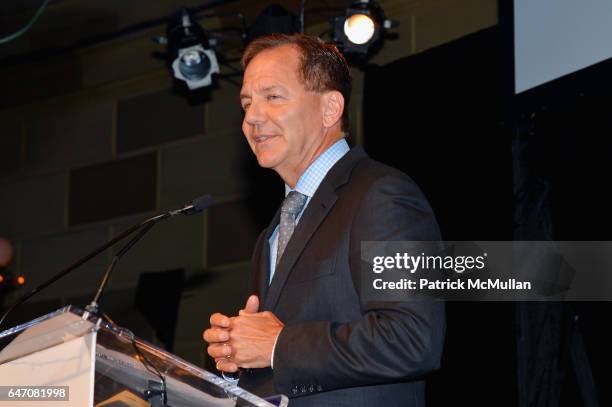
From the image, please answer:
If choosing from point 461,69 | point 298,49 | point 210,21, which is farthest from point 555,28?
point 210,21

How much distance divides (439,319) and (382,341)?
0.18 metres

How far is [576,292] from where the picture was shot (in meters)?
3.91

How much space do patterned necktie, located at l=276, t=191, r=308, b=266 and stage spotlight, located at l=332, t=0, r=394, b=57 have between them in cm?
240

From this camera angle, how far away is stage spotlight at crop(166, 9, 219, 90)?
5059 millimetres

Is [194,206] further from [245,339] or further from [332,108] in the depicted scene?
[332,108]

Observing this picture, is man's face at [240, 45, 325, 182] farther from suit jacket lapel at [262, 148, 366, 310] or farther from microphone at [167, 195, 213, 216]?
microphone at [167, 195, 213, 216]

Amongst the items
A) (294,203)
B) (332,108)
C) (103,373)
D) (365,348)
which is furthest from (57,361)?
(332,108)

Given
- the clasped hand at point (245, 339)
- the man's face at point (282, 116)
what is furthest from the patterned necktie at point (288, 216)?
the clasped hand at point (245, 339)

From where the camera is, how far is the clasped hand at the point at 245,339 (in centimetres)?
212

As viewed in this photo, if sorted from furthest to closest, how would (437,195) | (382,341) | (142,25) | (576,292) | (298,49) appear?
(142,25)
(437,195)
(576,292)
(298,49)
(382,341)

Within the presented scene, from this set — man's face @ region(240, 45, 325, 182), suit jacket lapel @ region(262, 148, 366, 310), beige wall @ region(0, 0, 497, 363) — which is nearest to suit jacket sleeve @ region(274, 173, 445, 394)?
suit jacket lapel @ region(262, 148, 366, 310)

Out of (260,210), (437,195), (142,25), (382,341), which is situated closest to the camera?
(382,341)

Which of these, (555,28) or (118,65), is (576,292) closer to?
(555,28)

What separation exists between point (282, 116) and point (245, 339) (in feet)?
2.33
